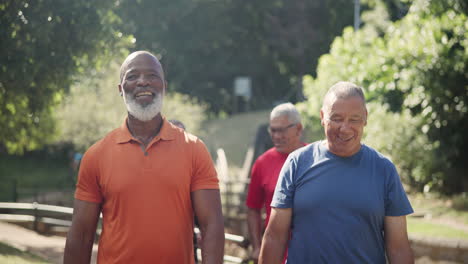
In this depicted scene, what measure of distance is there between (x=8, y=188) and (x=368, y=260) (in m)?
27.4

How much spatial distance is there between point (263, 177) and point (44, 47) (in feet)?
19.6

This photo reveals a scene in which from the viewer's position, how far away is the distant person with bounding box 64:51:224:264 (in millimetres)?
3785

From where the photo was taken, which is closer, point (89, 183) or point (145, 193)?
point (145, 193)

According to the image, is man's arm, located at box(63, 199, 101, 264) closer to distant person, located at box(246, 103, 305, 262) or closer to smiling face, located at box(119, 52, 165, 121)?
smiling face, located at box(119, 52, 165, 121)

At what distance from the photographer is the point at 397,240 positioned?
367 centimetres

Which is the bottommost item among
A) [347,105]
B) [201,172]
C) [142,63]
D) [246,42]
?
[201,172]

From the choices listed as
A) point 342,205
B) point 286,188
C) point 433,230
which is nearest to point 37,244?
point 433,230

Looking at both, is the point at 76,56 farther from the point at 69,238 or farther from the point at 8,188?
the point at 8,188

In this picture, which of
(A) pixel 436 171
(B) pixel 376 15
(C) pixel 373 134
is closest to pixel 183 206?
(A) pixel 436 171

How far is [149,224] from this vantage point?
3.78m

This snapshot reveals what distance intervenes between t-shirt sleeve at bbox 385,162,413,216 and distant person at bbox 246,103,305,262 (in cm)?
212

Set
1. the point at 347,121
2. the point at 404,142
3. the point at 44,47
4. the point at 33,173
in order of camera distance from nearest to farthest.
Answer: the point at 347,121, the point at 44,47, the point at 404,142, the point at 33,173

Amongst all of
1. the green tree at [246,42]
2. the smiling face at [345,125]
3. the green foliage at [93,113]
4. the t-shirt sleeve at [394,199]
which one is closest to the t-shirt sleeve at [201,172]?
the smiling face at [345,125]

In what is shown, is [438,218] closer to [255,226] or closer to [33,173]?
[255,226]
